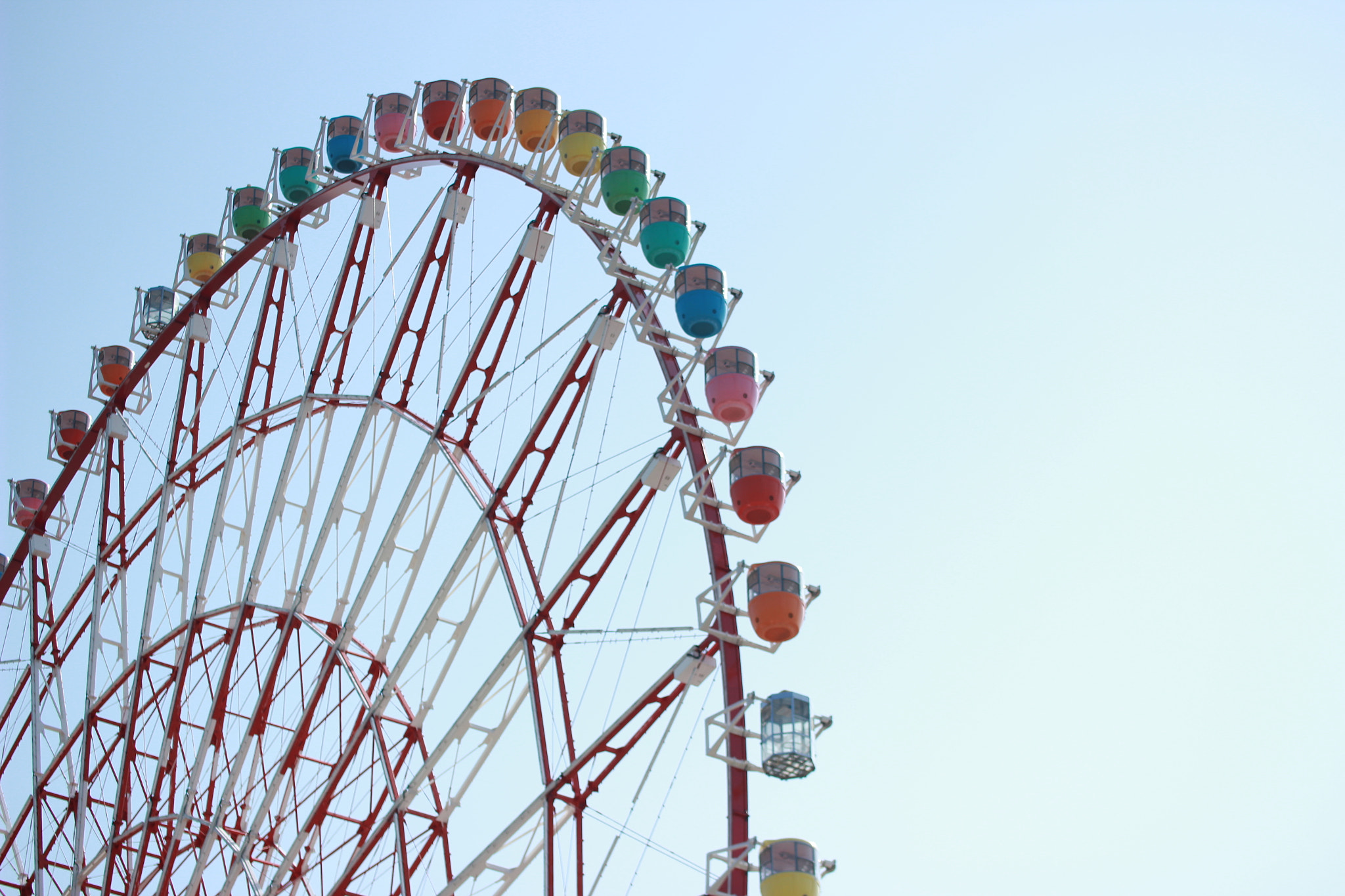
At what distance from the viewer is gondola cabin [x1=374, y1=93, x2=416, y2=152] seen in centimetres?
2192

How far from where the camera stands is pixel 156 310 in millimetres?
26812

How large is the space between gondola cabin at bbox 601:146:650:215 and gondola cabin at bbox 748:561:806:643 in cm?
603

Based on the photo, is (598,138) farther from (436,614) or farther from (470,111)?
(436,614)

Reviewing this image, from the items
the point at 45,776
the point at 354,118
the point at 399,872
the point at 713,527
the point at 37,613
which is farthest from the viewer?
the point at 37,613

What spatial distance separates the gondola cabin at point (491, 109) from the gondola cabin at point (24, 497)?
15708 mm

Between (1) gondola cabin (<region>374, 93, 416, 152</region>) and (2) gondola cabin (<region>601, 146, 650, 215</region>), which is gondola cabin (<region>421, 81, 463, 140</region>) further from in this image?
(2) gondola cabin (<region>601, 146, 650, 215</region>)

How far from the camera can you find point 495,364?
19.4 m

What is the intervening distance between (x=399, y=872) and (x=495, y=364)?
23.0 feet

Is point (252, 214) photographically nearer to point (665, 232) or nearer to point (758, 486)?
point (665, 232)

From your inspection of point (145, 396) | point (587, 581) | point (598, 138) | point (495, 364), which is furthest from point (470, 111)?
point (145, 396)

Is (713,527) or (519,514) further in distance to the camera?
(519,514)

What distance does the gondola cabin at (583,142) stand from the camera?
19.0 metres

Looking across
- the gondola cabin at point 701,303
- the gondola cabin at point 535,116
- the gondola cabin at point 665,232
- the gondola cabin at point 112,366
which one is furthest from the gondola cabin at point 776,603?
the gondola cabin at point 112,366

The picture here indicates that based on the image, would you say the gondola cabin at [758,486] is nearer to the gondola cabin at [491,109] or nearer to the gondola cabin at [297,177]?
the gondola cabin at [491,109]
